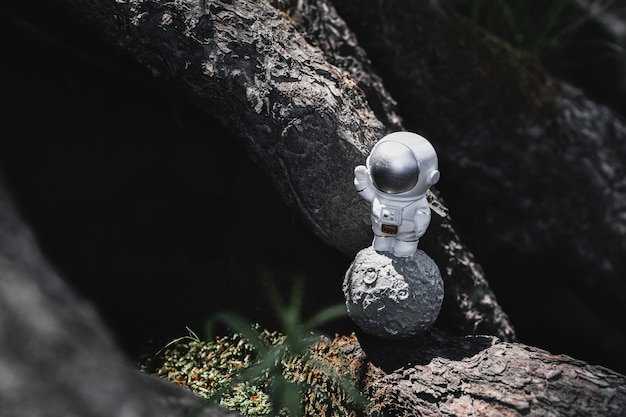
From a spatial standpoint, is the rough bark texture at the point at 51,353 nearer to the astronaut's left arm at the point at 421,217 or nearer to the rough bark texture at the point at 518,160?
the astronaut's left arm at the point at 421,217

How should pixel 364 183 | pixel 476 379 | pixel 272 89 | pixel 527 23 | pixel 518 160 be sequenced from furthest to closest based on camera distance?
pixel 527 23 < pixel 518 160 < pixel 272 89 < pixel 364 183 < pixel 476 379

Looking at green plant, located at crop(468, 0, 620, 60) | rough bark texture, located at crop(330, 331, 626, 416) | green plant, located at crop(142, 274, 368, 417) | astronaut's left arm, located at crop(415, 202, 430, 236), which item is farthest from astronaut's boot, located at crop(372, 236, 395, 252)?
green plant, located at crop(468, 0, 620, 60)

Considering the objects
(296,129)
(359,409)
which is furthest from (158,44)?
(359,409)

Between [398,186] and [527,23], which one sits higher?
[527,23]

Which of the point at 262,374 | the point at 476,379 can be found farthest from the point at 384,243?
the point at 262,374

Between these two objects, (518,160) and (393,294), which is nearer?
(393,294)

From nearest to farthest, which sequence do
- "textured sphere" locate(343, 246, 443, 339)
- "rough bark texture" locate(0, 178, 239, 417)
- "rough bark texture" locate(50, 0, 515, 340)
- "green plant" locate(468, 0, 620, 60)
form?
"rough bark texture" locate(0, 178, 239, 417) → "textured sphere" locate(343, 246, 443, 339) → "rough bark texture" locate(50, 0, 515, 340) → "green plant" locate(468, 0, 620, 60)

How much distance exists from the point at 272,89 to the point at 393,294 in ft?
3.28

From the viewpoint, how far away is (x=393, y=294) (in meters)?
2.30

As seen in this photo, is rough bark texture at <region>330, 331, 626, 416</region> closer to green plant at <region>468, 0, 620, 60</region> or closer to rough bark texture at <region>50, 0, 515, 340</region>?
rough bark texture at <region>50, 0, 515, 340</region>

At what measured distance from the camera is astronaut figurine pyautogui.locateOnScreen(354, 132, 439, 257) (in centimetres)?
222

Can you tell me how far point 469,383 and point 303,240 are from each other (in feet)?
4.09

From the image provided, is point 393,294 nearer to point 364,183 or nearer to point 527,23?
point 364,183

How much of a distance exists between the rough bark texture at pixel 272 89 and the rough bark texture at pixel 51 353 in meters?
1.34
